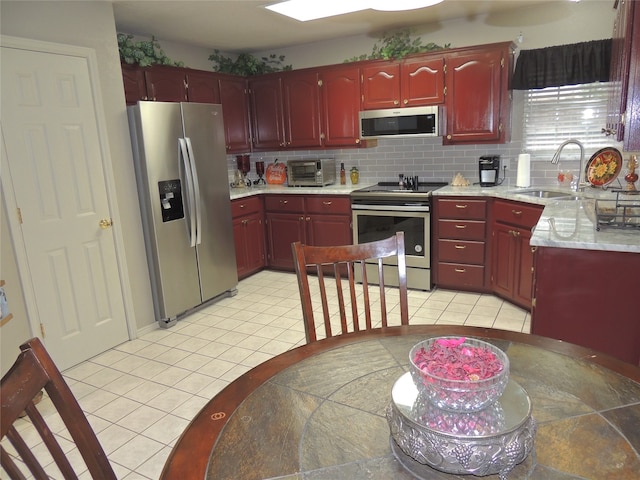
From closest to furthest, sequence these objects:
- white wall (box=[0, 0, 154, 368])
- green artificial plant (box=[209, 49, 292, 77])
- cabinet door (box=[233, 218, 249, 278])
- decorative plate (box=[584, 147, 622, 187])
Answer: white wall (box=[0, 0, 154, 368]) → decorative plate (box=[584, 147, 622, 187]) → cabinet door (box=[233, 218, 249, 278]) → green artificial plant (box=[209, 49, 292, 77])

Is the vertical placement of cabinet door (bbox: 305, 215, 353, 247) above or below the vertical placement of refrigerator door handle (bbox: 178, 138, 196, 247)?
below

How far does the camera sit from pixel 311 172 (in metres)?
4.91

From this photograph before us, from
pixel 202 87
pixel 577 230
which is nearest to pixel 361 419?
pixel 577 230

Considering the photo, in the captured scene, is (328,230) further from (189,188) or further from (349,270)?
(349,270)

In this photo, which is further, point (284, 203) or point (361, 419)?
point (284, 203)

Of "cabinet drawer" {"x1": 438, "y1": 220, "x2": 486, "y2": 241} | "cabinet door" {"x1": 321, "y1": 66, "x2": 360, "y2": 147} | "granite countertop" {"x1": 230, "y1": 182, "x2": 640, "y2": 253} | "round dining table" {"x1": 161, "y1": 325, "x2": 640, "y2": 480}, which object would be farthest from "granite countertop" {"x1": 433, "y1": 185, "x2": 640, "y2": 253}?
"cabinet door" {"x1": 321, "y1": 66, "x2": 360, "y2": 147}

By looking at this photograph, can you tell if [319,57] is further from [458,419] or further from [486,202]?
[458,419]

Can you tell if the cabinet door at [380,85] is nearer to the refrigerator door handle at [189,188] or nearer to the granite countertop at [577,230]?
the granite countertop at [577,230]

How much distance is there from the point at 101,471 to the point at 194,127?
3150mm

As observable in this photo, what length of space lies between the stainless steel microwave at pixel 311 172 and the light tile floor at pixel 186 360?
119 centimetres

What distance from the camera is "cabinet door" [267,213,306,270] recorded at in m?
4.82

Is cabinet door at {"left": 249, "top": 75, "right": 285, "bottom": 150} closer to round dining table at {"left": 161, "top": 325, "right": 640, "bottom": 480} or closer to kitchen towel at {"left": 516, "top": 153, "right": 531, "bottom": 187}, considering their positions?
kitchen towel at {"left": 516, "top": 153, "right": 531, "bottom": 187}

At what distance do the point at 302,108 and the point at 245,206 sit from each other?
123 centimetres

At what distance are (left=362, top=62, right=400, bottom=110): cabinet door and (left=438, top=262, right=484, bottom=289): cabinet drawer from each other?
162 cm
